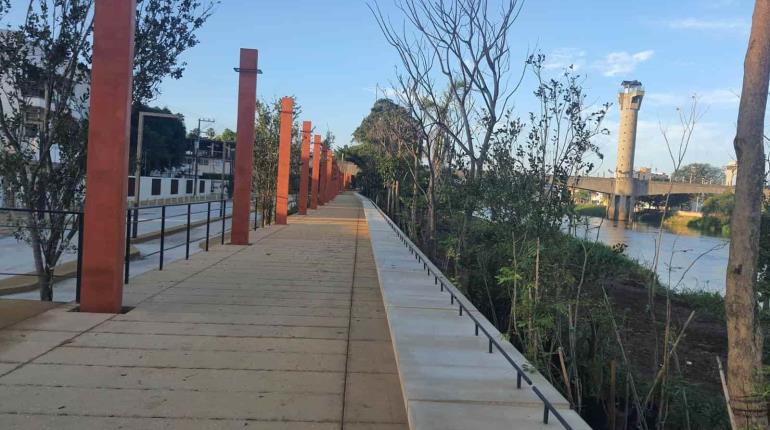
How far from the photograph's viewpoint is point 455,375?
11.8 ft

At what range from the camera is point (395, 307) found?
5.43m

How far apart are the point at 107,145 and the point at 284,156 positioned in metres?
12.3

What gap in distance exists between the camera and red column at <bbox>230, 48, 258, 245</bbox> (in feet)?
35.5

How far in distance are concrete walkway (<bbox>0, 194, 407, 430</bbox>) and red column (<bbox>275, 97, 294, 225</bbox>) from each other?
10.4 meters

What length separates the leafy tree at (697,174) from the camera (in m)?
4.87

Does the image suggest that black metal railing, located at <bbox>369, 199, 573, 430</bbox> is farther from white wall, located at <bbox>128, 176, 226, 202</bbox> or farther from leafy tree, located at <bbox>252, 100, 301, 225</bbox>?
white wall, located at <bbox>128, 176, 226, 202</bbox>

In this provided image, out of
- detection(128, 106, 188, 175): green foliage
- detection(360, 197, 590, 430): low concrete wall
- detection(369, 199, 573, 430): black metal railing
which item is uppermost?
detection(128, 106, 188, 175): green foliage

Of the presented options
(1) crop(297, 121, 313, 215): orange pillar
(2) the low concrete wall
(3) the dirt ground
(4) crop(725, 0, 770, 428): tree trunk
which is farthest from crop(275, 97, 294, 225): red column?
(4) crop(725, 0, 770, 428): tree trunk

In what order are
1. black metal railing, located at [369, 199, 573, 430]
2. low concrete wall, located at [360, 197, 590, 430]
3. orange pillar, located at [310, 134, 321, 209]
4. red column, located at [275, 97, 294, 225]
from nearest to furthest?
black metal railing, located at [369, 199, 573, 430], low concrete wall, located at [360, 197, 590, 430], red column, located at [275, 97, 294, 225], orange pillar, located at [310, 134, 321, 209]

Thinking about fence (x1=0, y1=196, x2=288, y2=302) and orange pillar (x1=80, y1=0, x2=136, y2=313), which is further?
fence (x1=0, y1=196, x2=288, y2=302)

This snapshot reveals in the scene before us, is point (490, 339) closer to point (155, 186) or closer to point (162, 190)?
point (155, 186)

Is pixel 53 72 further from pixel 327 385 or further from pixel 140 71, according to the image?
pixel 327 385

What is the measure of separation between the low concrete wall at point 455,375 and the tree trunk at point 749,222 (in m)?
0.93

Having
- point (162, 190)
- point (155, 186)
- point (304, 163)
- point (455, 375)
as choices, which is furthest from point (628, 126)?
point (162, 190)
